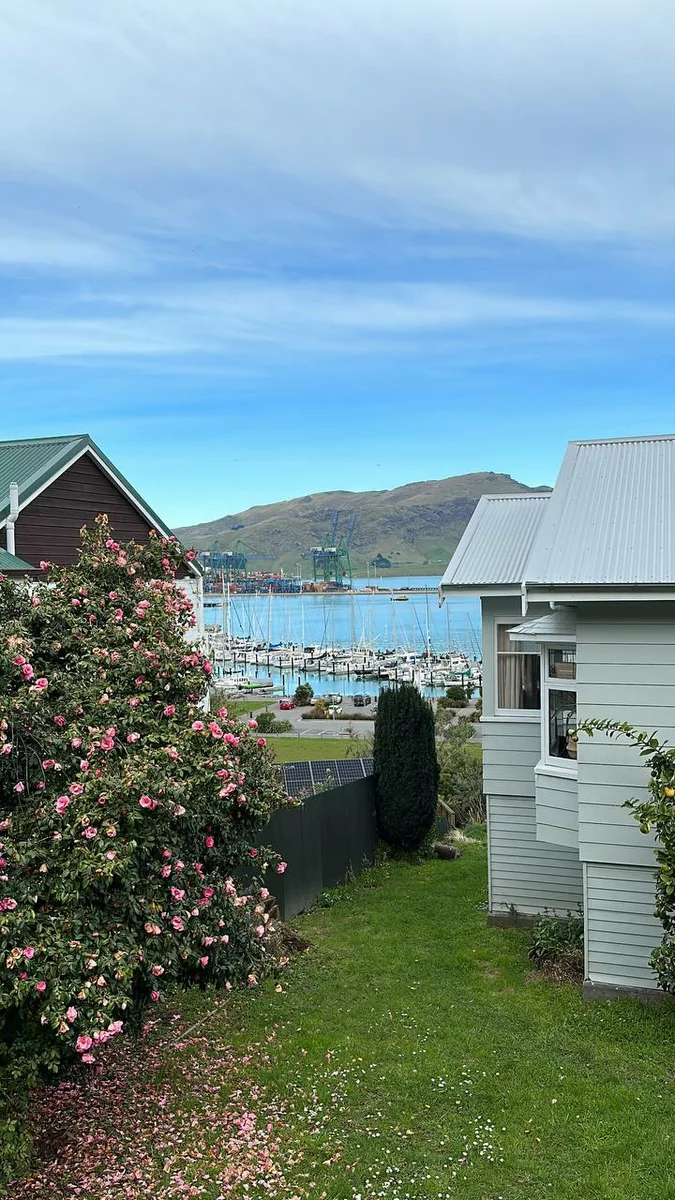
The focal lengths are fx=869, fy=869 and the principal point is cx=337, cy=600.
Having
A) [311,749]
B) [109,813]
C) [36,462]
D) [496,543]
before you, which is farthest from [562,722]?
[311,749]

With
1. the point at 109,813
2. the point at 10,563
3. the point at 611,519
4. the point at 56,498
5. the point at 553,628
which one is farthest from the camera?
the point at 56,498

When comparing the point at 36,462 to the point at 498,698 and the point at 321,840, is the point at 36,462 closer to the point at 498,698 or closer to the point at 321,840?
the point at 321,840

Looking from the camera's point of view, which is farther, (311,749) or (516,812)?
(311,749)

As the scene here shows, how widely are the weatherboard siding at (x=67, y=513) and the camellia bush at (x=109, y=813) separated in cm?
968

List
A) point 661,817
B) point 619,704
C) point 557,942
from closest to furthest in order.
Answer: point 661,817 < point 619,704 < point 557,942

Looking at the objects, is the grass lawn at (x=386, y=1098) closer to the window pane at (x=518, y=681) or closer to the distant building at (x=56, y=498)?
the window pane at (x=518, y=681)

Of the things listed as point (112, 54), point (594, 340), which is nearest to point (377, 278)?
point (594, 340)

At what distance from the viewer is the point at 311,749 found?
28859mm

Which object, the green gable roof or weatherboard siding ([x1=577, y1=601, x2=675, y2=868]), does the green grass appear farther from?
weatherboard siding ([x1=577, y1=601, x2=675, y2=868])

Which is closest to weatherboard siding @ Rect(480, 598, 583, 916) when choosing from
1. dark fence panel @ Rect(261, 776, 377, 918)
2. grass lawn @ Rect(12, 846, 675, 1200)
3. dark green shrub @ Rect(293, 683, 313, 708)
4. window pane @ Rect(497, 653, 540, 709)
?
window pane @ Rect(497, 653, 540, 709)

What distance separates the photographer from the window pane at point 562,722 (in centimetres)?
912

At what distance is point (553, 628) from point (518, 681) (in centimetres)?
224

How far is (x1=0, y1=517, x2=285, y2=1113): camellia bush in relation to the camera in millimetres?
4711

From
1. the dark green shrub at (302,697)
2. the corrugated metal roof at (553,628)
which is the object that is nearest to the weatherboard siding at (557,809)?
Result: the corrugated metal roof at (553,628)
